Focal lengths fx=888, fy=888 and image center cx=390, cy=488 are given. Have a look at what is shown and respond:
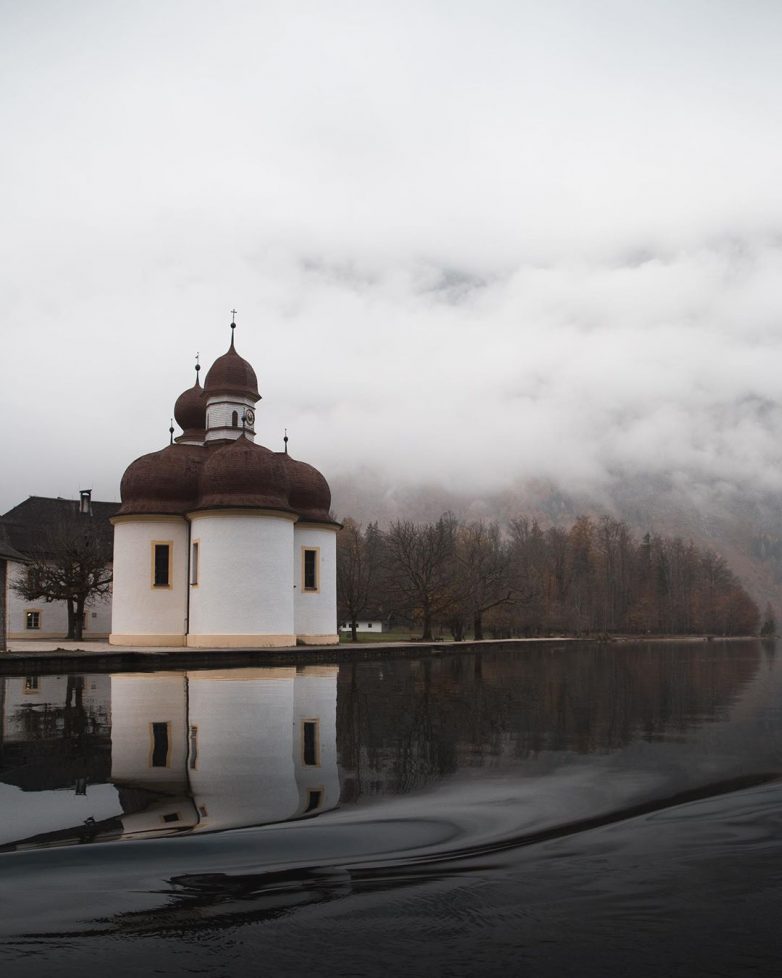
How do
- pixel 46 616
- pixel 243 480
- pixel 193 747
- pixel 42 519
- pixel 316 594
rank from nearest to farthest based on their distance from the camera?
pixel 193 747 → pixel 243 480 → pixel 316 594 → pixel 46 616 → pixel 42 519

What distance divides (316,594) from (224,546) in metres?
5.69

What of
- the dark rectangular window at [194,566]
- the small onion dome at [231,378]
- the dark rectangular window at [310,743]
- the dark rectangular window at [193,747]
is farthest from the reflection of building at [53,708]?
the small onion dome at [231,378]

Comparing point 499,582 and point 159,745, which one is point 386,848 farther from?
point 499,582

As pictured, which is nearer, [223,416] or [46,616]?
[223,416]

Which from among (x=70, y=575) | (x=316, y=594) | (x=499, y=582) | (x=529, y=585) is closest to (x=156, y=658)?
(x=316, y=594)

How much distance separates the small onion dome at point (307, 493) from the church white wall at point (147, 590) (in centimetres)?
504

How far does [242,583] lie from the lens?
34.0 meters

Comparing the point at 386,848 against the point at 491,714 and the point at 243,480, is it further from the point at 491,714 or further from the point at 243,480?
the point at 243,480

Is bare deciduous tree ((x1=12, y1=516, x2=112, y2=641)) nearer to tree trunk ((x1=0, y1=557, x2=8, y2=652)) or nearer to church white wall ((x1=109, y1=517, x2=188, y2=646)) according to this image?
church white wall ((x1=109, y1=517, x2=188, y2=646))

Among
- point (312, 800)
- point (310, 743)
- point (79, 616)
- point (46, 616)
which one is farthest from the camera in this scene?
point (46, 616)

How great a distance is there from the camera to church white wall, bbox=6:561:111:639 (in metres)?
49.0

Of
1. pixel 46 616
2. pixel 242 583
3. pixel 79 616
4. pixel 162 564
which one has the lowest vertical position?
pixel 46 616

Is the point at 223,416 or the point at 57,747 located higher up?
the point at 223,416

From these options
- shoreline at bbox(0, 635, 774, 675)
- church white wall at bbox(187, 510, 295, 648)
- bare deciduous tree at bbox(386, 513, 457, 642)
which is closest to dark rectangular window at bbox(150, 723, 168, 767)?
shoreline at bbox(0, 635, 774, 675)
